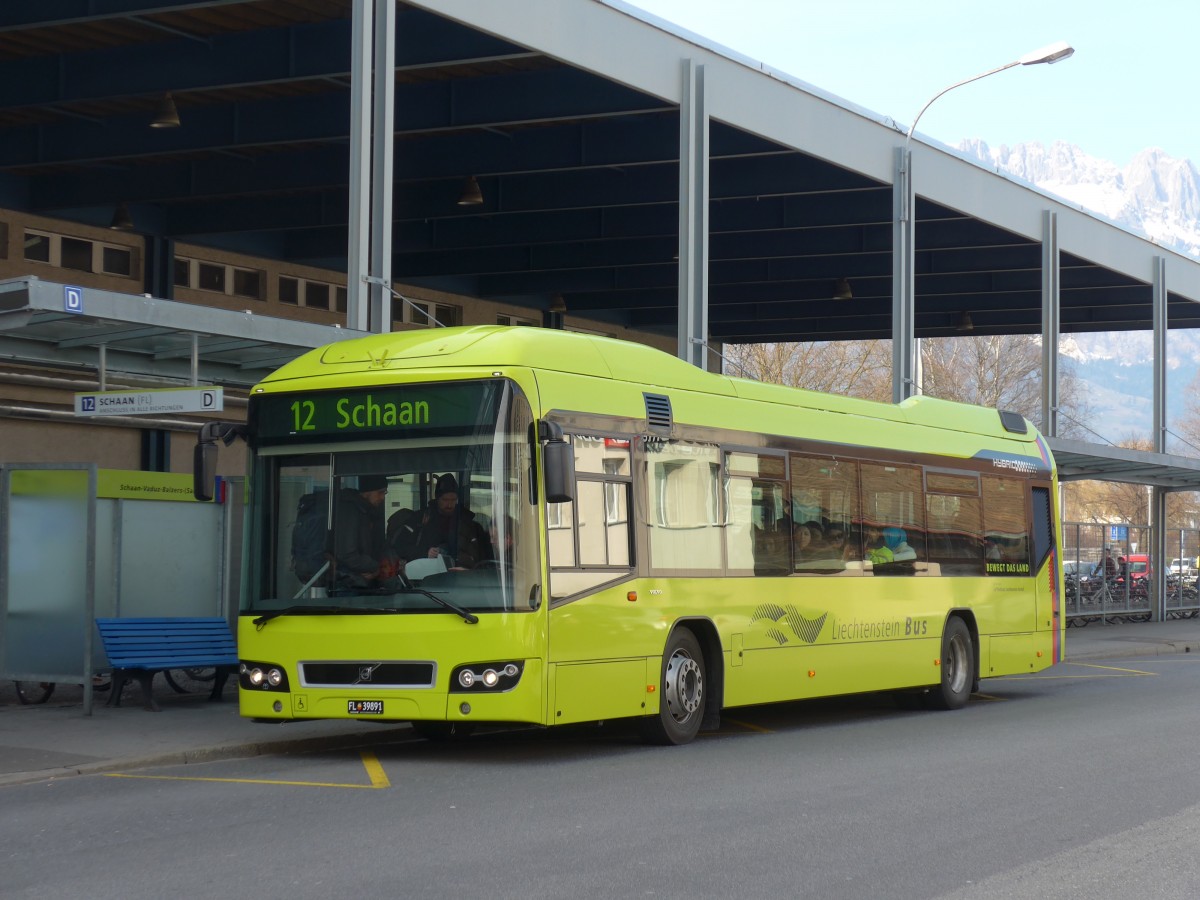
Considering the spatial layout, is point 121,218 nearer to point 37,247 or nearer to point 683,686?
point 37,247

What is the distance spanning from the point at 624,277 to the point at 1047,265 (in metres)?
8.91

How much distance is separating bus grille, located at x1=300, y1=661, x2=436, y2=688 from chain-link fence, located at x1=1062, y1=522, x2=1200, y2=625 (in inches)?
1051

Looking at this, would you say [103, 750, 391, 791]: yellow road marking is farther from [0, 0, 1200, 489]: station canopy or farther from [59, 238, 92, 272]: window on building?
[59, 238, 92, 272]: window on building

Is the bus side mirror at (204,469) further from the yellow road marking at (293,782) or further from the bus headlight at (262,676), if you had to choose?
the yellow road marking at (293,782)

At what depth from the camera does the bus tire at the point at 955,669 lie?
17812 millimetres

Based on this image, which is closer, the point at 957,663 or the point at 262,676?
the point at 262,676

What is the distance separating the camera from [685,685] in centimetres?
1367

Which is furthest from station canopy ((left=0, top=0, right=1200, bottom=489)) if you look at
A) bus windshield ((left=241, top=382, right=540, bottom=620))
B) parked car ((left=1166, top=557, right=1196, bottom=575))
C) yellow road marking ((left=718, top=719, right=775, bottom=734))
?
parked car ((left=1166, top=557, right=1196, bottom=575))

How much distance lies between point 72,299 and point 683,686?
222 inches

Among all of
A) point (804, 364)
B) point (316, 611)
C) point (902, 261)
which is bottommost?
point (316, 611)

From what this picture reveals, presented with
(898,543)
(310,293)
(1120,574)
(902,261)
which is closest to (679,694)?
(898,543)

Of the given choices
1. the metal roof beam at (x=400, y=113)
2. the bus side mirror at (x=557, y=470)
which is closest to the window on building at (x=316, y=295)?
the metal roof beam at (x=400, y=113)

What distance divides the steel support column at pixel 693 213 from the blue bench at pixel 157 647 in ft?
25.1

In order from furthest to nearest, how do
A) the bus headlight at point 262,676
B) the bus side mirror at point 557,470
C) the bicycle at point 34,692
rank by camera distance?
the bicycle at point 34,692 → the bus headlight at point 262,676 → the bus side mirror at point 557,470
